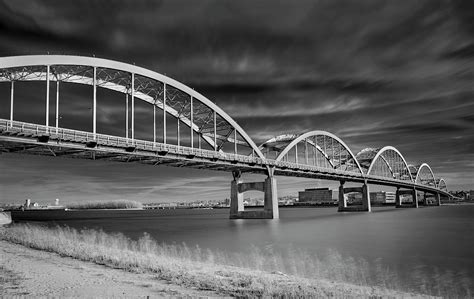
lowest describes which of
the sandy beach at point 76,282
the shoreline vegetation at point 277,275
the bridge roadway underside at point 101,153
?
the shoreline vegetation at point 277,275

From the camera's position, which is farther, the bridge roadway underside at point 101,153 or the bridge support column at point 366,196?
the bridge support column at point 366,196

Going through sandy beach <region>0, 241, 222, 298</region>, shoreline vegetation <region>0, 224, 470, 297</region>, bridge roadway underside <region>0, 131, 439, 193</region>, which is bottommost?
shoreline vegetation <region>0, 224, 470, 297</region>

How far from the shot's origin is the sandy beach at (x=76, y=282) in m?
10.2

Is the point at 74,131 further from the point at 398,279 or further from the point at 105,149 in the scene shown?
the point at 398,279

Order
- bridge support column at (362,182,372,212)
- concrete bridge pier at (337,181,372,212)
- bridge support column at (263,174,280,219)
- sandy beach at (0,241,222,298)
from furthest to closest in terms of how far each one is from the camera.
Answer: concrete bridge pier at (337,181,372,212) < bridge support column at (362,182,372,212) < bridge support column at (263,174,280,219) < sandy beach at (0,241,222,298)

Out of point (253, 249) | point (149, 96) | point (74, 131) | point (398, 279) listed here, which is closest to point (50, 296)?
point (398, 279)

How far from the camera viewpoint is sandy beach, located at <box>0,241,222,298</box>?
10180 millimetres

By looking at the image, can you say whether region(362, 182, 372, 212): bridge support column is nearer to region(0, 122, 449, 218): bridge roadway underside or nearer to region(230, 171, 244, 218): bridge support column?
region(0, 122, 449, 218): bridge roadway underside

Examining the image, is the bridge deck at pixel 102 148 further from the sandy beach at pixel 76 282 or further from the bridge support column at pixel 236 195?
the sandy beach at pixel 76 282

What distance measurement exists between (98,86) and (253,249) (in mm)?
31542

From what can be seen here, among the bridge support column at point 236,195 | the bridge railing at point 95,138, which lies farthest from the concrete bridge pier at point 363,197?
the bridge railing at point 95,138

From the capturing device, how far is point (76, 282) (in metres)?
11.6

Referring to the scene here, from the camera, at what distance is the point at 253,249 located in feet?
91.7

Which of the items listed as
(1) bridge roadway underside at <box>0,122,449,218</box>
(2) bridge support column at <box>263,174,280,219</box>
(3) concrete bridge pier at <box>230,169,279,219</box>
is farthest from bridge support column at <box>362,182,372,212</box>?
(2) bridge support column at <box>263,174,280,219</box>
